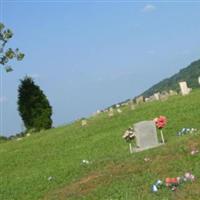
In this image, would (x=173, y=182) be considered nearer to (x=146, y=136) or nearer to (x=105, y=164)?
(x=105, y=164)

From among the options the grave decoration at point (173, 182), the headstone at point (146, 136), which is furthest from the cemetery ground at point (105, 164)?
the headstone at point (146, 136)

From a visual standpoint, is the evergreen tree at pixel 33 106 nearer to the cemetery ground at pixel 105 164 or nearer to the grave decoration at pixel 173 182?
the cemetery ground at pixel 105 164

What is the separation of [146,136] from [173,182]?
25.7ft

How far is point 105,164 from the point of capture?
736 inches

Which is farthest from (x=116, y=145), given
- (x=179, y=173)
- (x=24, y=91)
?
(x=24, y=91)

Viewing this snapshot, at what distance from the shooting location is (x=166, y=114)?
102 ft

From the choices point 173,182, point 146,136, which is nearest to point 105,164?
point 146,136

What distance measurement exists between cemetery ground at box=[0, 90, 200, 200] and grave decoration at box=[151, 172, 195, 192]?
15 cm

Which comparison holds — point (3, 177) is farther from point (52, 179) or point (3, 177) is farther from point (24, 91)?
point (24, 91)

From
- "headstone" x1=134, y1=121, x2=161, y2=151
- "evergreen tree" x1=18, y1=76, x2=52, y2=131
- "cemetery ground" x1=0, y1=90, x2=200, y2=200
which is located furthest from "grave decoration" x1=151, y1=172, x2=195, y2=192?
"evergreen tree" x1=18, y1=76, x2=52, y2=131

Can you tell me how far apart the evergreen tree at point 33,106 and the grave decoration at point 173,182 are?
36.5m

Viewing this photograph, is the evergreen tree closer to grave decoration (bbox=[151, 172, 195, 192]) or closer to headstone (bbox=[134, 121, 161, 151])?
headstone (bbox=[134, 121, 161, 151])

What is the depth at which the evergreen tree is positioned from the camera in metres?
49.6

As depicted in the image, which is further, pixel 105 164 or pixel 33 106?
pixel 33 106
